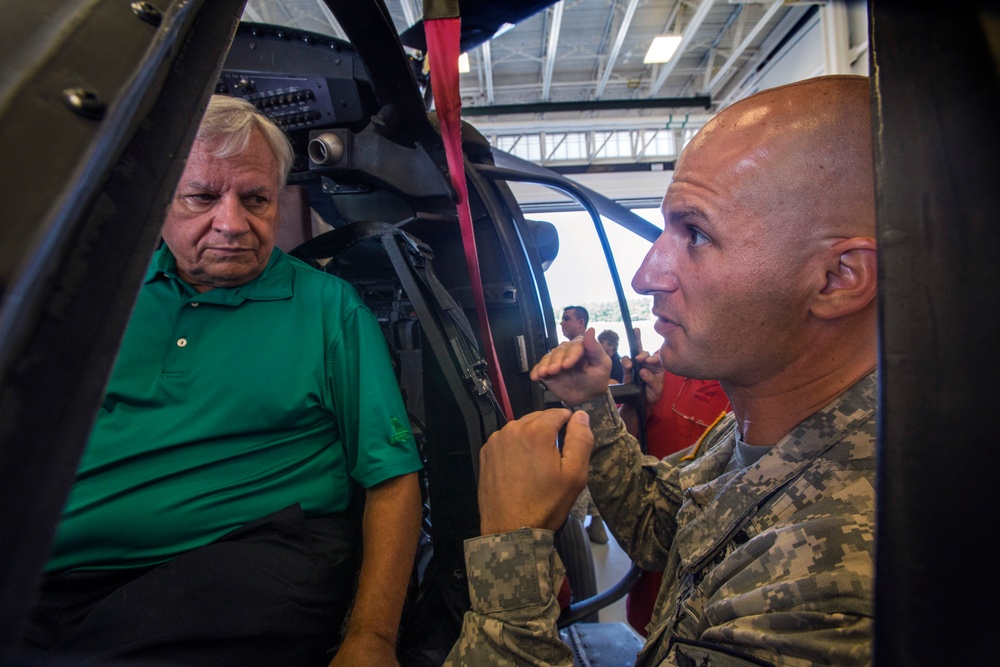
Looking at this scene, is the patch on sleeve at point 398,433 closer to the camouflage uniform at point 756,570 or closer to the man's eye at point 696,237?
the camouflage uniform at point 756,570

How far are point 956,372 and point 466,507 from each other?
138cm

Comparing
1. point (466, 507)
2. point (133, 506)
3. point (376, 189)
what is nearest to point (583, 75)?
point (376, 189)

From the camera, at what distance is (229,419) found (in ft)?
3.43

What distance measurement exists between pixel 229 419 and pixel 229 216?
17.9 inches

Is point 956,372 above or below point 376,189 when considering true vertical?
below

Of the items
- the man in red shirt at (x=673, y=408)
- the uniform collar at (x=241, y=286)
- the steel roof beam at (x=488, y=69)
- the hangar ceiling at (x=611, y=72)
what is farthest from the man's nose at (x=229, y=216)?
the steel roof beam at (x=488, y=69)

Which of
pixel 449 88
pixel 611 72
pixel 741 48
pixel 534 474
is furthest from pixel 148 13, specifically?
pixel 611 72

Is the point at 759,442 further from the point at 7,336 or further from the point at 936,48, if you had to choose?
the point at 7,336

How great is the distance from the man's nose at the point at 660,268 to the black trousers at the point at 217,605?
0.83 metres

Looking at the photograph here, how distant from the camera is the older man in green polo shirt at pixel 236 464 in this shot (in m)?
0.89

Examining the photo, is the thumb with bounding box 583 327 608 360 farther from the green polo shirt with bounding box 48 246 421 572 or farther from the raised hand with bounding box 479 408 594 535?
the green polo shirt with bounding box 48 246 421 572

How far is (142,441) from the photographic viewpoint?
0.99 metres

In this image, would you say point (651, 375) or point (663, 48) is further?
point (663, 48)

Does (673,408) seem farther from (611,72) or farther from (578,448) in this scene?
(611,72)
